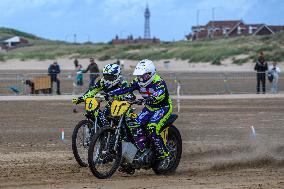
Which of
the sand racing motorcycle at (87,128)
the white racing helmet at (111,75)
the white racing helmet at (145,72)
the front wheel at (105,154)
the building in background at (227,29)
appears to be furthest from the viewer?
the building in background at (227,29)

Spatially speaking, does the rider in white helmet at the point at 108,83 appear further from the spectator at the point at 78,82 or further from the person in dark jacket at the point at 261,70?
the person in dark jacket at the point at 261,70

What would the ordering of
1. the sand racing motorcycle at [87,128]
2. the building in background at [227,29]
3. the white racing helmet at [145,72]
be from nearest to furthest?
the white racing helmet at [145,72], the sand racing motorcycle at [87,128], the building in background at [227,29]

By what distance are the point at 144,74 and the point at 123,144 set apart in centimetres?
106

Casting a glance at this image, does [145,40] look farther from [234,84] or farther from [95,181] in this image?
[95,181]

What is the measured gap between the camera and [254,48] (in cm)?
7731

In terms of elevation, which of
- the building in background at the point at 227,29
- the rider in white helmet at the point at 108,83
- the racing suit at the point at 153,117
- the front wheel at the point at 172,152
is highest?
the building in background at the point at 227,29

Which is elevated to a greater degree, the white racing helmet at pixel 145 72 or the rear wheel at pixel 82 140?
the white racing helmet at pixel 145 72

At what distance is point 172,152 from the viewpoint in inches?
485

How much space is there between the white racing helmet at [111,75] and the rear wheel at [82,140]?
0.71 metres

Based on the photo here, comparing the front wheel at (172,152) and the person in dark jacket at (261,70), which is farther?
the person in dark jacket at (261,70)

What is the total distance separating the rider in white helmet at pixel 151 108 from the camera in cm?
1167

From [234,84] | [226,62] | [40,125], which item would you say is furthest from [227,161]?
[226,62]

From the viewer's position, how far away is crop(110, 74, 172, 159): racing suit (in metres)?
11.7

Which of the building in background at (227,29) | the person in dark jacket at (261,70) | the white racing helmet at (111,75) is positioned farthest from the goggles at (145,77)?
the building in background at (227,29)
